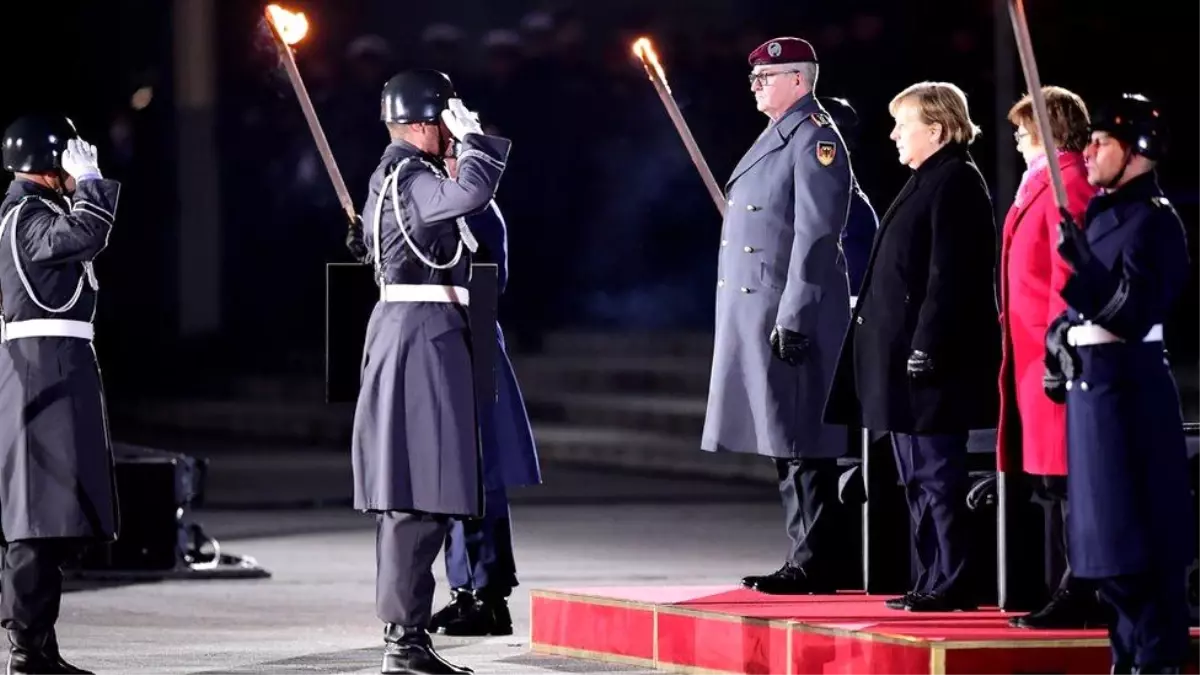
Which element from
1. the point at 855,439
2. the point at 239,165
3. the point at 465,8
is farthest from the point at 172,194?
the point at 855,439

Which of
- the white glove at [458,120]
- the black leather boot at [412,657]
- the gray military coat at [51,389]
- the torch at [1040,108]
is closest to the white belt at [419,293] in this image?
the white glove at [458,120]

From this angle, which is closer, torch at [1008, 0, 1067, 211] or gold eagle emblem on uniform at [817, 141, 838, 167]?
torch at [1008, 0, 1067, 211]

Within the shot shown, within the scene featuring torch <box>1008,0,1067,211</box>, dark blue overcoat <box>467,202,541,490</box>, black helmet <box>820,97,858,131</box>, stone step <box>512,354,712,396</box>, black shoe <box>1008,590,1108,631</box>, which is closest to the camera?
torch <box>1008,0,1067,211</box>

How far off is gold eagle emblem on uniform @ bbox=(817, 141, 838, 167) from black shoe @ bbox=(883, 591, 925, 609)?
1463 mm

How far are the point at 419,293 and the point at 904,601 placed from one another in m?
1.78

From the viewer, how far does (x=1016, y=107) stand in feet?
28.4

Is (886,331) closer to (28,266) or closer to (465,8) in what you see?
(28,266)

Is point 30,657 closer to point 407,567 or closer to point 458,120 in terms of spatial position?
point 407,567

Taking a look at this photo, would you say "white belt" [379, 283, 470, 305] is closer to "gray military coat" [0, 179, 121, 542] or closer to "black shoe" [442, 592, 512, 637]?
"gray military coat" [0, 179, 121, 542]

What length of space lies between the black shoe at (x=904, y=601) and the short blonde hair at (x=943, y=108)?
1410mm

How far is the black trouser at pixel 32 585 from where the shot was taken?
29.7 feet

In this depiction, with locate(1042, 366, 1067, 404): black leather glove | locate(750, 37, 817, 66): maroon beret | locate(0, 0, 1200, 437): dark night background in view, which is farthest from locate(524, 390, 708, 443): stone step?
locate(1042, 366, 1067, 404): black leather glove

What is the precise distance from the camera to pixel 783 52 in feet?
32.0

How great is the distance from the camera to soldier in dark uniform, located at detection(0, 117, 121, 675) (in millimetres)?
9031
